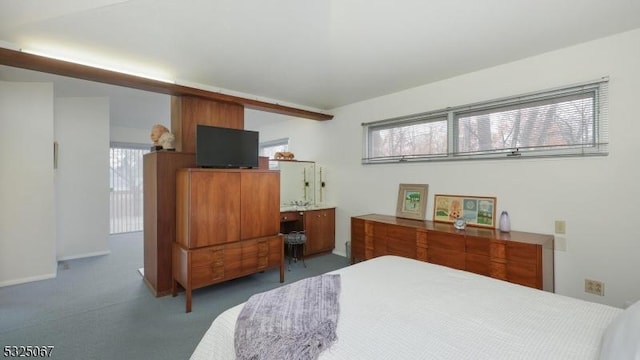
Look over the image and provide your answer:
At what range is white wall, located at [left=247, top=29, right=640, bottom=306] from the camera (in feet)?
7.66

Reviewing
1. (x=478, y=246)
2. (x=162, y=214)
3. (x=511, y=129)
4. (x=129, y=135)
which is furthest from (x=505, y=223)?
(x=129, y=135)


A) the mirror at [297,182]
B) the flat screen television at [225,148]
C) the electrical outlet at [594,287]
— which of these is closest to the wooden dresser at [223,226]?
the flat screen television at [225,148]

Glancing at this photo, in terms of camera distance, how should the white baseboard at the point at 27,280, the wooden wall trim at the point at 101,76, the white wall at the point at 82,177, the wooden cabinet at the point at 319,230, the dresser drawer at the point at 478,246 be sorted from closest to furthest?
1. the wooden wall trim at the point at 101,76
2. the dresser drawer at the point at 478,246
3. the white baseboard at the point at 27,280
4. the white wall at the point at 82,177
5. the wooden cabinet at the point at 319,230

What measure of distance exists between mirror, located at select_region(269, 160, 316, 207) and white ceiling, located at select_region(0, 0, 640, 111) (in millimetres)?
1899

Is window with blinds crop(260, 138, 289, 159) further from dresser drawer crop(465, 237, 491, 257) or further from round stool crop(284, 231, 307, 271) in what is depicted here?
dresser drawer crop(465, 237, 491, 257)

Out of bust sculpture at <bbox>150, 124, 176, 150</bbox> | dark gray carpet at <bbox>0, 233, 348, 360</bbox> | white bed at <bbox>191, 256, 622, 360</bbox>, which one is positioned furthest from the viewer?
bust sculpture at <bbox>150, 124, 176, 150</bbox>

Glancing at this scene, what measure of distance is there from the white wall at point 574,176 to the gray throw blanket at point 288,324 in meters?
2.35

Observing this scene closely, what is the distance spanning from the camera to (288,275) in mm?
3812

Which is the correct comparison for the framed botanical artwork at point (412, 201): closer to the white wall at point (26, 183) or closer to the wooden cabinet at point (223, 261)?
the wooden cabinet at point (223, 261)

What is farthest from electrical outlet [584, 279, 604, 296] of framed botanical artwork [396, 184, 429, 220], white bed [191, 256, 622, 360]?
framed botanical artwork [396, 184, 429, 220]

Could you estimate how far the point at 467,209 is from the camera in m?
3.27

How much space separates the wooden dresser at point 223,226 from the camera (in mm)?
2885

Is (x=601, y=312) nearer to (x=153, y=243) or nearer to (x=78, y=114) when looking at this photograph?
(x=153, y=243)

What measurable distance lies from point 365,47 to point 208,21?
1.31 meters
